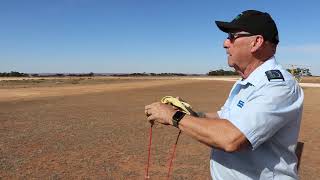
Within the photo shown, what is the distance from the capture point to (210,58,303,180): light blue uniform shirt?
256cm

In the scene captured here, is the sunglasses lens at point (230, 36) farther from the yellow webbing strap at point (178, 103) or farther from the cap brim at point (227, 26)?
the yellow webbing strap at point (178, 103)

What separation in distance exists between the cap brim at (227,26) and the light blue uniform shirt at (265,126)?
296 mm

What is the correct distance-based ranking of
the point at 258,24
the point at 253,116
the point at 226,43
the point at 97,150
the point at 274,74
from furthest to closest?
the point at 97,150
the point at 226,43
the point at 258,24
the point at 274,74
the point at 253,116

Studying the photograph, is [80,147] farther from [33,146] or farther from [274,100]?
[274,100]

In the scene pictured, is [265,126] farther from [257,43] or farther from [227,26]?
[227,26]

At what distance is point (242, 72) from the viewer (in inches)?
119

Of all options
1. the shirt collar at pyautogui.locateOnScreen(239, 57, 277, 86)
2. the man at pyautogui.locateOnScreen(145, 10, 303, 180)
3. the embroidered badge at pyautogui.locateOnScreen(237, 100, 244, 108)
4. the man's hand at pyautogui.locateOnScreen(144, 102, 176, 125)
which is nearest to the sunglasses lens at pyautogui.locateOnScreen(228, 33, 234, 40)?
the man at pyautogui.locateOnScreen(145, 10, 303, 180)

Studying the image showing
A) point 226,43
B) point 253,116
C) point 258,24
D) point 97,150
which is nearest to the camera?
point 253,116

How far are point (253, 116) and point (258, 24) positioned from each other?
24.0 inches

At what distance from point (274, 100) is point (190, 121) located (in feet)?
1.66

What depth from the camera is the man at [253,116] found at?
2.57 metres

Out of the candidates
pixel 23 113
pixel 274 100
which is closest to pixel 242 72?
Result: pixel 274 100

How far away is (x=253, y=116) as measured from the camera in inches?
100

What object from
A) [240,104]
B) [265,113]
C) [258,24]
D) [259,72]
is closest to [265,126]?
[265,113]
